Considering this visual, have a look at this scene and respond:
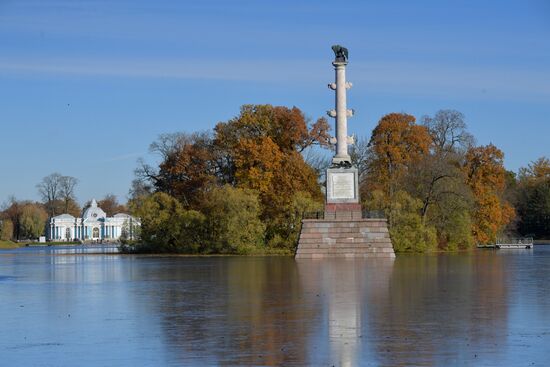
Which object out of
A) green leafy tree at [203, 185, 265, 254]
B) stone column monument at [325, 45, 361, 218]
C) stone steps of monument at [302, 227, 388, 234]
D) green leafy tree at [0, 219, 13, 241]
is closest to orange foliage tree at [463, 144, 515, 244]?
green leafy tree at [203, 185, 265, 254]

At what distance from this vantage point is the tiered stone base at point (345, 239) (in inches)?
1975

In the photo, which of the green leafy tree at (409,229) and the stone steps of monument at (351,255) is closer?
the stone steps of monument at (351,255)

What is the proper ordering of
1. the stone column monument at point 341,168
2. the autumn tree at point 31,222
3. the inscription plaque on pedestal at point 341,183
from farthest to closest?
the autumn tree at point 31,222, the inscription plaque on pedestal at point 341,183, the stone column monument at point 341,168

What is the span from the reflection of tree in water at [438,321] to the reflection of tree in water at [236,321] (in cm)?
135

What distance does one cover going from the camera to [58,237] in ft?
506

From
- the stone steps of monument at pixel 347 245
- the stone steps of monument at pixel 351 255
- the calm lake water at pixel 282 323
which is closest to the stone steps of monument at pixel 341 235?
the stone steps of monument at pixel 347 245

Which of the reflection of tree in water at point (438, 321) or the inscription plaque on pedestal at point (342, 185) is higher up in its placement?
the inscription plaque on pedestal at point (342, 185)

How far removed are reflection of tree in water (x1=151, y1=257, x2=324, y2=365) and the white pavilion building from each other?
128m

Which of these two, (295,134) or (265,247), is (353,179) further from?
(295,134)

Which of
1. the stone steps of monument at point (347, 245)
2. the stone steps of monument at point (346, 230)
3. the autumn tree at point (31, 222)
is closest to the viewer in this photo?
the stone steps of monument at point (347, 245)

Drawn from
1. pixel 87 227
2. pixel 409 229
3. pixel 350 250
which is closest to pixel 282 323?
pixel 350 250

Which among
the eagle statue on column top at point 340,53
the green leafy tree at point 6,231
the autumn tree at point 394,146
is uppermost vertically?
the eagle statue on column top at point 340,53

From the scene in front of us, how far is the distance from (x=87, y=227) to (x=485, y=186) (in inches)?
3805

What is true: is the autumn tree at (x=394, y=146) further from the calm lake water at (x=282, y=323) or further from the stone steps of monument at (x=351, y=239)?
the calm lake water at (x=282, y=323)
